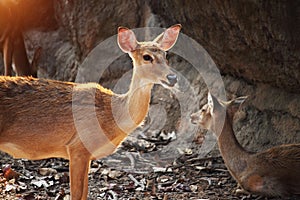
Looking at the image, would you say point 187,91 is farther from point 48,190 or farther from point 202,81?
point 48,190

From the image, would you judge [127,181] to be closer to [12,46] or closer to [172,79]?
[172,79]

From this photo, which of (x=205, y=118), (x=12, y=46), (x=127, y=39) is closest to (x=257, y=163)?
(x=205, y=118)

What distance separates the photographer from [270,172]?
582cm

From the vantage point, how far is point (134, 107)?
493 cm

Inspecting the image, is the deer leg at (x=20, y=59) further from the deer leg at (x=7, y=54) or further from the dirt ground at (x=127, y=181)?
the dirt ground at (x=127, y=181)

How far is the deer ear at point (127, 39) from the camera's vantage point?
4.91m

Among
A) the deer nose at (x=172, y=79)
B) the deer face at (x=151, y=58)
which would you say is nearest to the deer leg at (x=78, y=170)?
the deer face at (x=151, y=58)

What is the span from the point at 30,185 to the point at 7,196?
429mm

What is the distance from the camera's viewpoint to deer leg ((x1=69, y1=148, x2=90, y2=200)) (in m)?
4.80

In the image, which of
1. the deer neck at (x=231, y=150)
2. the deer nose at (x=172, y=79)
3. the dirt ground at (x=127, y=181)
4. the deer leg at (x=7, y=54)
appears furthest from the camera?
the deer leg at (x=7, y=54)

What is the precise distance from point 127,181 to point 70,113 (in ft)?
5.25

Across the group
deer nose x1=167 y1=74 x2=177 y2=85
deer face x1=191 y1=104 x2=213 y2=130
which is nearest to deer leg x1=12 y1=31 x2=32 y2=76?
deer face x1=191 y1=104 x2=213 y2=130

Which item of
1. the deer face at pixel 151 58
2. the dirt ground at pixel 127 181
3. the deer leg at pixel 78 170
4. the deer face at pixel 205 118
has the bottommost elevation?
the deer leg at pixel 78 170

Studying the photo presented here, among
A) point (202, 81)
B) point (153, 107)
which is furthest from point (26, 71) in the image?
point (202, 81)
